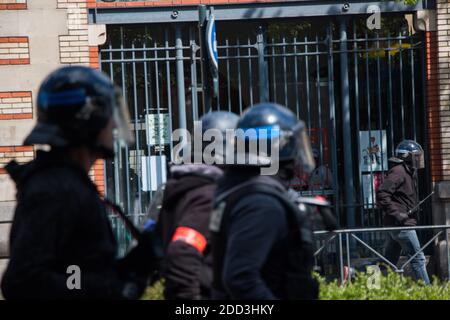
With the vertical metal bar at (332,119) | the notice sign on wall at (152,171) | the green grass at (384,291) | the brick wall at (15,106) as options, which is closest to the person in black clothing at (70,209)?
the green grass at (384,291)

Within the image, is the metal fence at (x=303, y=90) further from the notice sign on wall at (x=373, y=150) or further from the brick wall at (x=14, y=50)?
the brick wall at (x=14, y=50)

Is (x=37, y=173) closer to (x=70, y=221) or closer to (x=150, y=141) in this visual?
(x=70, y=221)

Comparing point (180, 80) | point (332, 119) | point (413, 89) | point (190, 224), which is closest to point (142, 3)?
point (180, 80)

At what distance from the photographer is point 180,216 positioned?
4.67 m

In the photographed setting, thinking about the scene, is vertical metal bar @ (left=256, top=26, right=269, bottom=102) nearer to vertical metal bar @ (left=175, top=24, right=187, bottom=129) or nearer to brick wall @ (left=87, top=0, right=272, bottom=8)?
brick wall @ (left=87, top=0, right=272, bottom=8)

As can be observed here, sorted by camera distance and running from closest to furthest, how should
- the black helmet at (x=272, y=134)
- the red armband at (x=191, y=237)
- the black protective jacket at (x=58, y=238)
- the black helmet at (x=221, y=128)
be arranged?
1. the black protective jacket at (x=58, y=238)
2. the black helmet at (x=272, y=134)
3. the black helmet at (x=221, y=128)
4. the red armband at (x=191, y=237)

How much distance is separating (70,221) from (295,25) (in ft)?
28.7

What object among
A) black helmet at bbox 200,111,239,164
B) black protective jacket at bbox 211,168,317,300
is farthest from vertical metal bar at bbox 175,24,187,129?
black protective jacket at bbox 211,168,317,300

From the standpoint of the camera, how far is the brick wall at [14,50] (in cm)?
1086

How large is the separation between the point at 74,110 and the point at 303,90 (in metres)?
8.42

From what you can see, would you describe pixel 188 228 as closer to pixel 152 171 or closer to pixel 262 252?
pixel 262 252

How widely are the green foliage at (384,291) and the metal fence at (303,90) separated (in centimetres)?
497

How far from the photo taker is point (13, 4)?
35.7ft

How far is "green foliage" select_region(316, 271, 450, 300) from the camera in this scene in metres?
6.04
